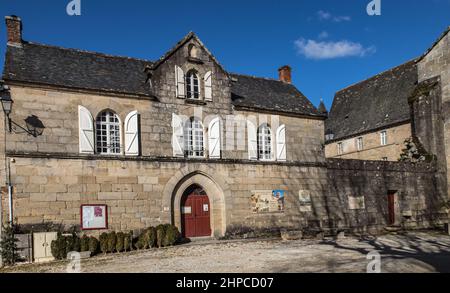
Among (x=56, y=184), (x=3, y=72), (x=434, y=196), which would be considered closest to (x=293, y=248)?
(x=56, y=184)

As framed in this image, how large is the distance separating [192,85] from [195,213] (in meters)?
4.97

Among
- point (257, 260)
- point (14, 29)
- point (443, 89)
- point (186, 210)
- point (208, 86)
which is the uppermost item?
point (14, 29)

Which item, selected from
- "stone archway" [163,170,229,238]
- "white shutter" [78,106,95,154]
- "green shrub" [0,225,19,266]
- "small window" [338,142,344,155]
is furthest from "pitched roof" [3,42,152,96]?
"small window" [338,142,344,155]

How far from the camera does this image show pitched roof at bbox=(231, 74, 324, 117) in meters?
18.8

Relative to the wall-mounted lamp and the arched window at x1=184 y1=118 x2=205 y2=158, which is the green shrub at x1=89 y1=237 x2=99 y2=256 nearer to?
the wall-mounted lamp

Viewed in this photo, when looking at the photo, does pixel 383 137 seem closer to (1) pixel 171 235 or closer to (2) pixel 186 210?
(2) pixel 186 210

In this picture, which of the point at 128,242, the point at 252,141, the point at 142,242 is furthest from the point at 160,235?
the point at 252,141

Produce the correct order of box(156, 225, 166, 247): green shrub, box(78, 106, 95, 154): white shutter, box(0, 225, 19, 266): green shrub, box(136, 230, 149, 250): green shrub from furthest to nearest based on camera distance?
box(156, 225, 166, 247): green shrub
box(136, 230, 149, 250): green shrub
box(78, 106, 95, 154): white shutter
box(0, 225, 19, 266): green shrub

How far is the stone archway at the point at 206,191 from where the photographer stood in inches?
631

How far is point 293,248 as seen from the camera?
1388cm

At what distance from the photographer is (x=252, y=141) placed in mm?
18094

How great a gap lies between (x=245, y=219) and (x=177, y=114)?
4951mm

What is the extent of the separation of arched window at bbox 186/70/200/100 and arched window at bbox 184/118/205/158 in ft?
3.21
